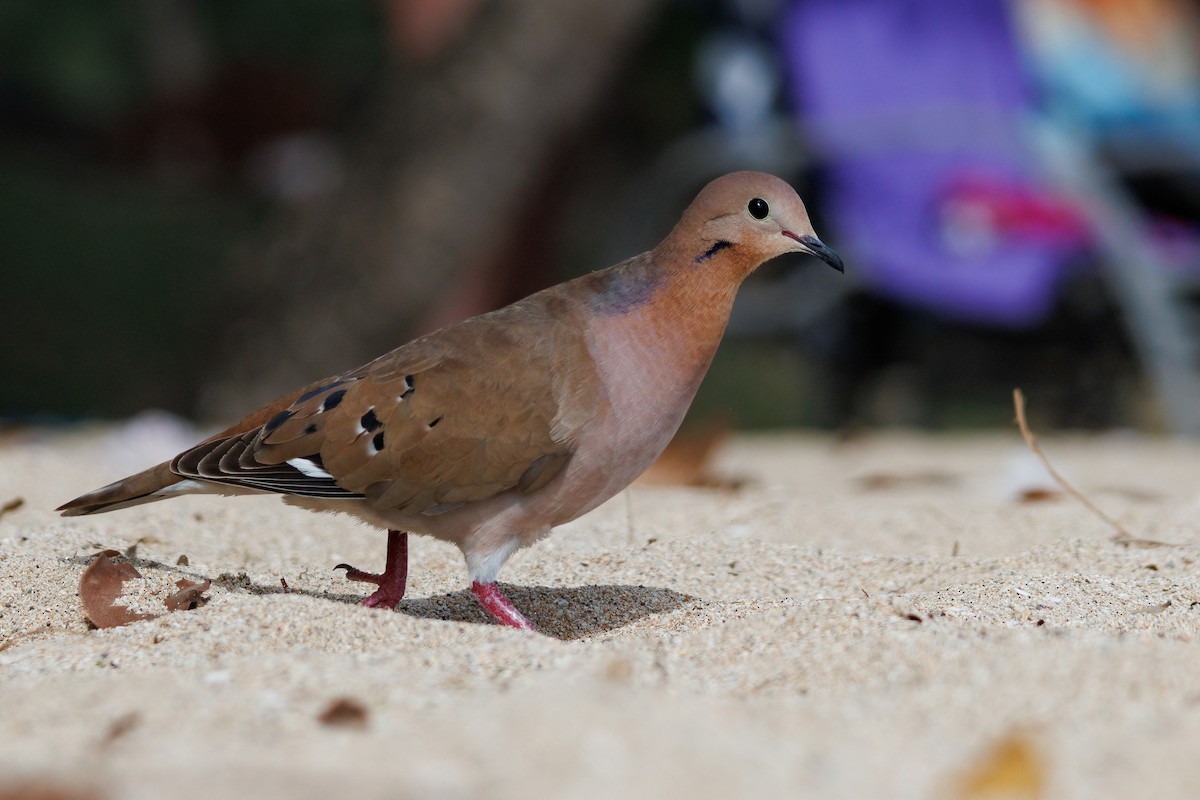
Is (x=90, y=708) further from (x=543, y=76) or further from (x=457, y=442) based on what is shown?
(x=543, y=76)

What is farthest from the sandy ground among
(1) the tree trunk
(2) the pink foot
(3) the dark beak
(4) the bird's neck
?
(1) the tree trunk

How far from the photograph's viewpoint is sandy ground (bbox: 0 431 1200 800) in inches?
83.7

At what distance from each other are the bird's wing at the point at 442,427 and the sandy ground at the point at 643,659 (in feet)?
0.93

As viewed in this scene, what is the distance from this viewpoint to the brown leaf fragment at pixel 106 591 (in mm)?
3283

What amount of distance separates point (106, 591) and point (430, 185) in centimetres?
564

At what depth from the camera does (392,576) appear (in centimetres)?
361

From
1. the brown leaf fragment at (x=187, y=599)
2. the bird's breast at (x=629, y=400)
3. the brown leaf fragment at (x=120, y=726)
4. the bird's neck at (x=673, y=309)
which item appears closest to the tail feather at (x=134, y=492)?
the brown leaf fragment at (x=187, y=599)

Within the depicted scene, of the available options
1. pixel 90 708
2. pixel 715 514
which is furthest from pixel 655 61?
pixel 90 708

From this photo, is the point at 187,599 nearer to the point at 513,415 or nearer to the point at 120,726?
the point at 513,415

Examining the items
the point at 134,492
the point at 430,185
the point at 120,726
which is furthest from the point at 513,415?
the point at 430,185

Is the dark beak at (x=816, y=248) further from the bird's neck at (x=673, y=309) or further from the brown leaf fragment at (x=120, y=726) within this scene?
the brown leaf fragment at (x=120, y=726)

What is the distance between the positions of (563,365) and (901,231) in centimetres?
577

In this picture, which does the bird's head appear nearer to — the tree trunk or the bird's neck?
the bird's neck

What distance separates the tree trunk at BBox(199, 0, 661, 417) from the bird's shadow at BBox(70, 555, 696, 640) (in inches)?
201
